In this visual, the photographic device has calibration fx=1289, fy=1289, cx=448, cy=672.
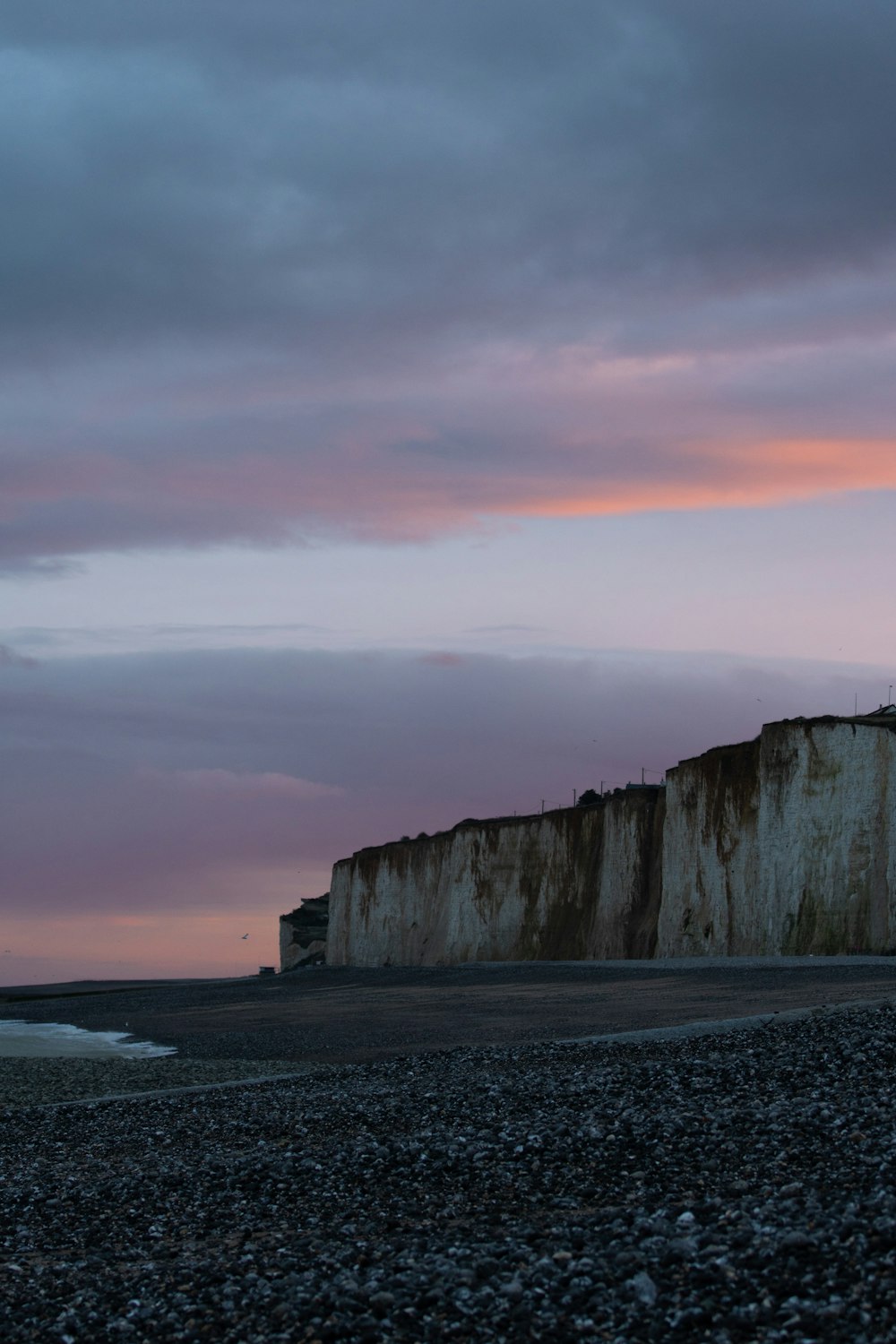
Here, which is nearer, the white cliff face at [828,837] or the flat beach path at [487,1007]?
the flat beach path at [487,1007]

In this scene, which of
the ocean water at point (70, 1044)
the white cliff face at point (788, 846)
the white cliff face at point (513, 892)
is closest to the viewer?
the ocean water at point (70, 1044)

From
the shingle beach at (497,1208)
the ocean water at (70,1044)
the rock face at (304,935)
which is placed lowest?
the rock face at (304,935)

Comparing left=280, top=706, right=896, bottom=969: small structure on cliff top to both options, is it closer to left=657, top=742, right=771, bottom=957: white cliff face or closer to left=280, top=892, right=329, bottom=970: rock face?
left=657, top=742, right=771, bottom=957: white cliff face

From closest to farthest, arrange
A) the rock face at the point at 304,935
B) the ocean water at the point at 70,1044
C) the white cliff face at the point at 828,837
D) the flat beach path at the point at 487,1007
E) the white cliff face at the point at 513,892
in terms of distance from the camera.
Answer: the flat beach path at the point at 487,1007, the ocean water at the point at 70,1044, the white cliff face at the point at 828,837, the white cliff face at the point at 513,892, the rock face at the point at 304,935

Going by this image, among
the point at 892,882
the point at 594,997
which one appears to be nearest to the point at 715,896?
the point at 892,882

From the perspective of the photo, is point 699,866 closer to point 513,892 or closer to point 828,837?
point 828,837

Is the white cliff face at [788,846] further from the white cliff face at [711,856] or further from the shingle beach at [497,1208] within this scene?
the shingle beach at [497,1208]

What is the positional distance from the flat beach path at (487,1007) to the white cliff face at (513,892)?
6430 mm

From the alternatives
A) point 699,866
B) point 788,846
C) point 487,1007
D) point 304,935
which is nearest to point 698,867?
point 699,866

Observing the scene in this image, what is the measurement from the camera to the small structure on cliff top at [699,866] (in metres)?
25.8

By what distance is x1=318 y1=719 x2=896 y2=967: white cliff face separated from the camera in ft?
84.6

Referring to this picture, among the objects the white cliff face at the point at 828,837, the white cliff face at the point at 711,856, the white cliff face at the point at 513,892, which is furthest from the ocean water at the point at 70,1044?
the white cliff face at the point at 513,892

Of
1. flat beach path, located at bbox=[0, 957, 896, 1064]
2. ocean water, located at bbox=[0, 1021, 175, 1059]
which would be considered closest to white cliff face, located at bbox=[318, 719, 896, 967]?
flat beach path, located at bbox=[0, 957, 896, 1064]

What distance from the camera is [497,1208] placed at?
5.82 meters
